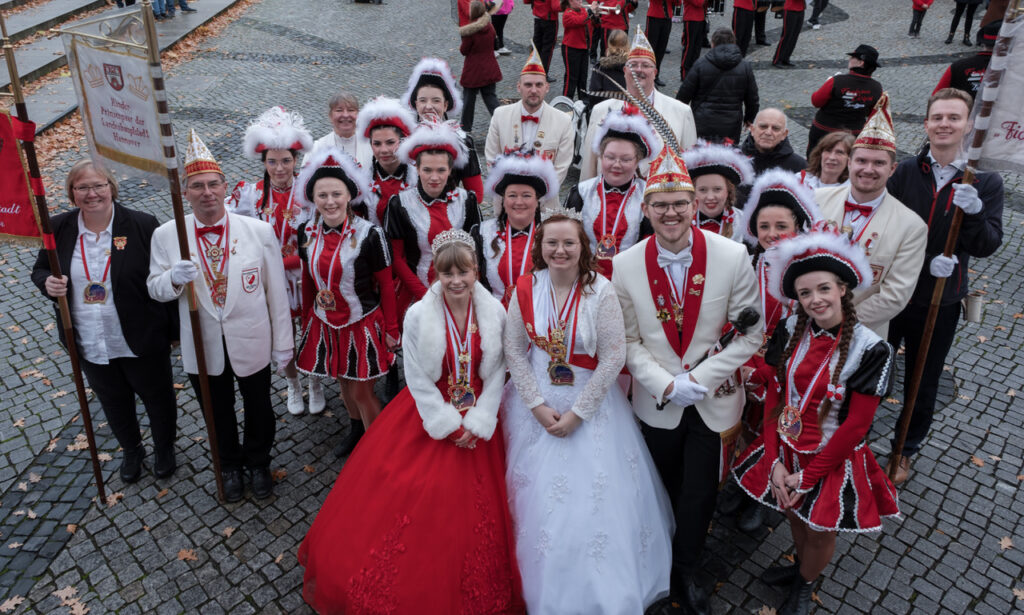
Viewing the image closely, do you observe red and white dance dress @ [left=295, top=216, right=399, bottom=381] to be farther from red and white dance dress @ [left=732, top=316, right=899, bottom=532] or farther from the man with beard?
the man with beard

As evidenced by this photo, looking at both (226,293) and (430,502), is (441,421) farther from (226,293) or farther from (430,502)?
(226,293)

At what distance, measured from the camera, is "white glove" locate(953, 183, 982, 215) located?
160 inches

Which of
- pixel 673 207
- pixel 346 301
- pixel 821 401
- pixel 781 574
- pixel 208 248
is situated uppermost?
pixel 673 207

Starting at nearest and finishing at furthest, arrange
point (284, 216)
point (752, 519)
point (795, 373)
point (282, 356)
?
point (795, 373) → point (752, 519) → point (282, 356) → point (284, 216)

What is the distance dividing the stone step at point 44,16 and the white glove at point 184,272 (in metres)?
12.9

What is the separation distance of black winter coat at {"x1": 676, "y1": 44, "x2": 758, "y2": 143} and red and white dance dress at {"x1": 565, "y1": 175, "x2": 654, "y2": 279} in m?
3.09

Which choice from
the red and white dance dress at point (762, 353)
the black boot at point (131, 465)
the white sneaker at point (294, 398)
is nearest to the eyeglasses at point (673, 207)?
the red and white dance dress at point (762, 353)

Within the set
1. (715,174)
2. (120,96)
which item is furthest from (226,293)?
(715,174)

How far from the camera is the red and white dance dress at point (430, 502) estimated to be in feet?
12.3

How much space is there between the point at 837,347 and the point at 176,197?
3686 millimetres

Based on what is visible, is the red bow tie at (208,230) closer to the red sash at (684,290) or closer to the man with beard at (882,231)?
the red sash at (684,290)

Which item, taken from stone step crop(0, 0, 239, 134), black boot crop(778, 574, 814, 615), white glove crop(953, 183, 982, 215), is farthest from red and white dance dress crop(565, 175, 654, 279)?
stone step crop(0, 0, 239, 134)

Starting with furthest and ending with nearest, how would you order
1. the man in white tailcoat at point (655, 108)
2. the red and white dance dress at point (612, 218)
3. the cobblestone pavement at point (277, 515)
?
the man in white tailcoat at point (655, 108) < the red and white dance dress at point (612, 218) < the cobblestone pavement at point (277, 515)

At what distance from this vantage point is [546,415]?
3.95m
